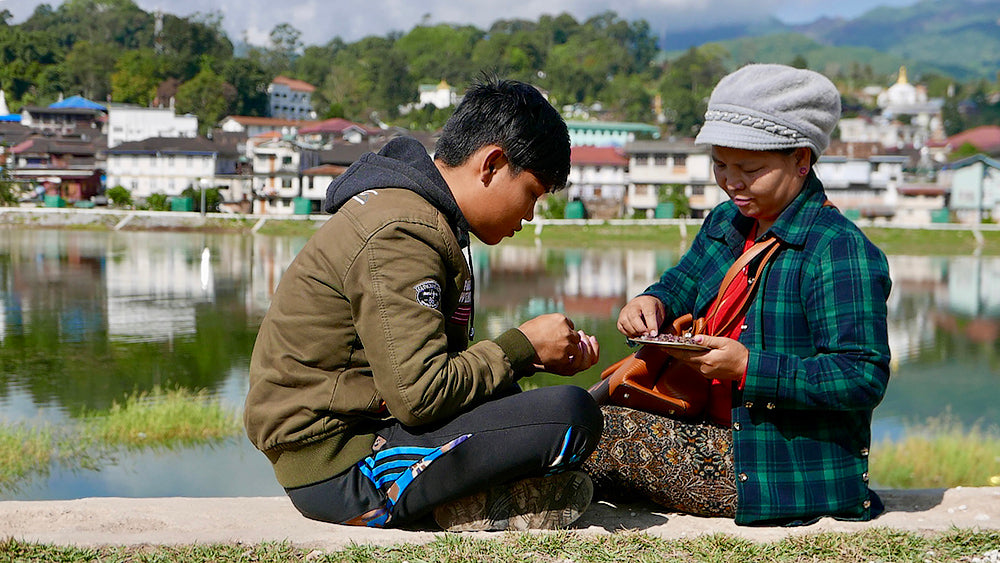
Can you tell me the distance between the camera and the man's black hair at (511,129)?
2.35m

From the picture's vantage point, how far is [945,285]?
62.6 ft

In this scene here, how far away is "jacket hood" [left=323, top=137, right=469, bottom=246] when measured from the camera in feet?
7.74

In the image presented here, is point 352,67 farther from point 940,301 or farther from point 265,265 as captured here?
point 940,301

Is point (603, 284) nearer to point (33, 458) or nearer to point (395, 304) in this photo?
point (33, 458)

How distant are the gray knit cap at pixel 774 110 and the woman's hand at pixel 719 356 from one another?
1.64ft

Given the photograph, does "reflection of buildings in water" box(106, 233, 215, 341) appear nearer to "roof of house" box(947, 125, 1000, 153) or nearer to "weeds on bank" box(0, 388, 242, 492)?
"weeds on bank" box(0, 388, 242, 492)

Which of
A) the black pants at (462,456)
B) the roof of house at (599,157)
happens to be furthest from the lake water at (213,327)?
the roof of house at (599,157)

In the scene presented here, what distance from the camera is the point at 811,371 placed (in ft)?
8.18

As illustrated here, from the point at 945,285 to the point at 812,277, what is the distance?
18166 millimetres

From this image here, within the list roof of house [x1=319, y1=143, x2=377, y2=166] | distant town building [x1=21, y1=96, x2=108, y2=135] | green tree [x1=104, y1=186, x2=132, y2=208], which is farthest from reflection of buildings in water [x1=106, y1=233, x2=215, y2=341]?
distant town building [x1=21, y1=96, x2=108, y2=135]

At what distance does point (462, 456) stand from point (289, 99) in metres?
75.0

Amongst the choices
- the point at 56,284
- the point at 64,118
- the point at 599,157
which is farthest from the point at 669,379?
the point at 64,118

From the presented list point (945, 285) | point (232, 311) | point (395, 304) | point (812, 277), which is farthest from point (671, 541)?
point (945, 285)

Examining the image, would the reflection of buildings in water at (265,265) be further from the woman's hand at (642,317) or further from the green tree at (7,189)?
the green tree at (7,189)
